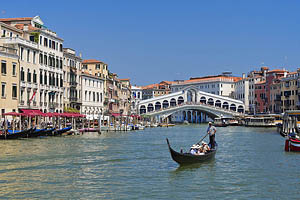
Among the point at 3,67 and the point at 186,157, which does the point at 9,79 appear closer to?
the point at 3,67

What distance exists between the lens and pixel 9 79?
28.7 m

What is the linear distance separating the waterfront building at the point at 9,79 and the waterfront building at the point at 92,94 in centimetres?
1157

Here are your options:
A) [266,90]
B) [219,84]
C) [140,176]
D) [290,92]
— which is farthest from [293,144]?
[219,84]

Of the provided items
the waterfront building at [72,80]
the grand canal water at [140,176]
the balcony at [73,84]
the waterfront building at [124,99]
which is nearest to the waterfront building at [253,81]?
the waterfront building at [124,99]

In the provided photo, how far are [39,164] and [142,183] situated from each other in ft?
14.0

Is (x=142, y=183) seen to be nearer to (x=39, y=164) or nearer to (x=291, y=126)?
(x=39, y=164)

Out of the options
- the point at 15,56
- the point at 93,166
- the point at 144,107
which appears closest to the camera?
the point at 93,166

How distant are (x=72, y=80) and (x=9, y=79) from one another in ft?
38.5

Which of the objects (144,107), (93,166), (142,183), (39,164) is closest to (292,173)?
(142,183)

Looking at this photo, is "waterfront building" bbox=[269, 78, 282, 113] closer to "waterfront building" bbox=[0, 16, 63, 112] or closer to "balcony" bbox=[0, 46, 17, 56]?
"waterfront building" bbox=[0, 16, 63, 112]

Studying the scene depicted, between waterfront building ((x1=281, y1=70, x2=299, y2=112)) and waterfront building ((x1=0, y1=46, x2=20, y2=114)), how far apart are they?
3526cm

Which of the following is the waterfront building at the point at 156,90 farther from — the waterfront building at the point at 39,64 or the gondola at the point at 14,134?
the gondola at the point at 14,134

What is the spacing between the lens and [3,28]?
1206 inches

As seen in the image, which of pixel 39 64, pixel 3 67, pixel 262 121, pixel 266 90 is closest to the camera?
pixel 3 67
